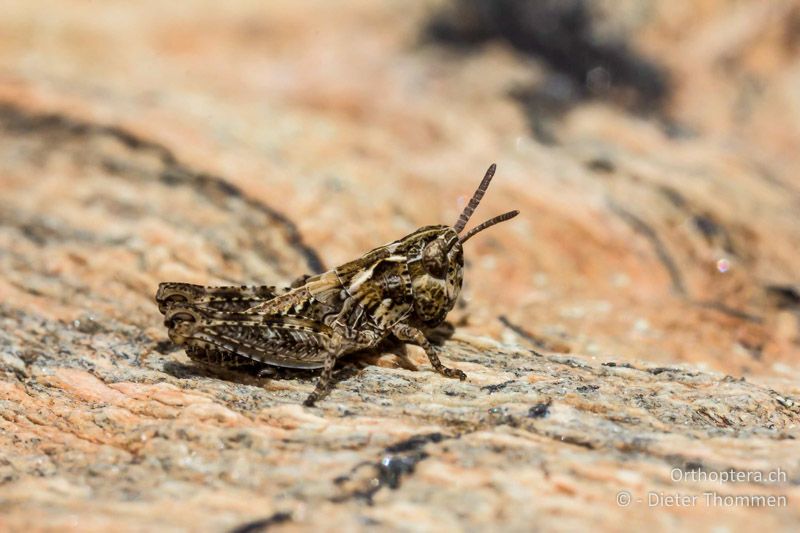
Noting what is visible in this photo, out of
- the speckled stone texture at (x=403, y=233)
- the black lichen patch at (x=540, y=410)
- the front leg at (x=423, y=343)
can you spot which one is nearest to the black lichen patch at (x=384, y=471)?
the speckled stone texture at (x=403, y=233)

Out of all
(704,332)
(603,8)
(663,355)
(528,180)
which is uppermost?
(603,8)

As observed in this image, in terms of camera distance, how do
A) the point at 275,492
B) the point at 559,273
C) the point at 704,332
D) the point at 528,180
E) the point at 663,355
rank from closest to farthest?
the point at 275,492 < the point at 663,355 < the point at 704,332 < the point at 559,273 < the point at 528,180

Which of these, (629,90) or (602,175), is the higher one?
(629,90)

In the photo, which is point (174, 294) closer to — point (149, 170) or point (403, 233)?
point (403, 233)

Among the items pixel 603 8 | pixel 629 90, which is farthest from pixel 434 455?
pixel 603 8

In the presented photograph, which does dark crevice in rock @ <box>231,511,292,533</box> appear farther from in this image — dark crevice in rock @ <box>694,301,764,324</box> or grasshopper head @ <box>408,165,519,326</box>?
dark crevice in rock @ <box>694,301,764,324</box>

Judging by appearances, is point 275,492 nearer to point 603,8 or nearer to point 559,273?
point 559,273

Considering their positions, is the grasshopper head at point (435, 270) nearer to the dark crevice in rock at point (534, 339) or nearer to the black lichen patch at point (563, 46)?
the dark crevice in rock at point (534, 339)
